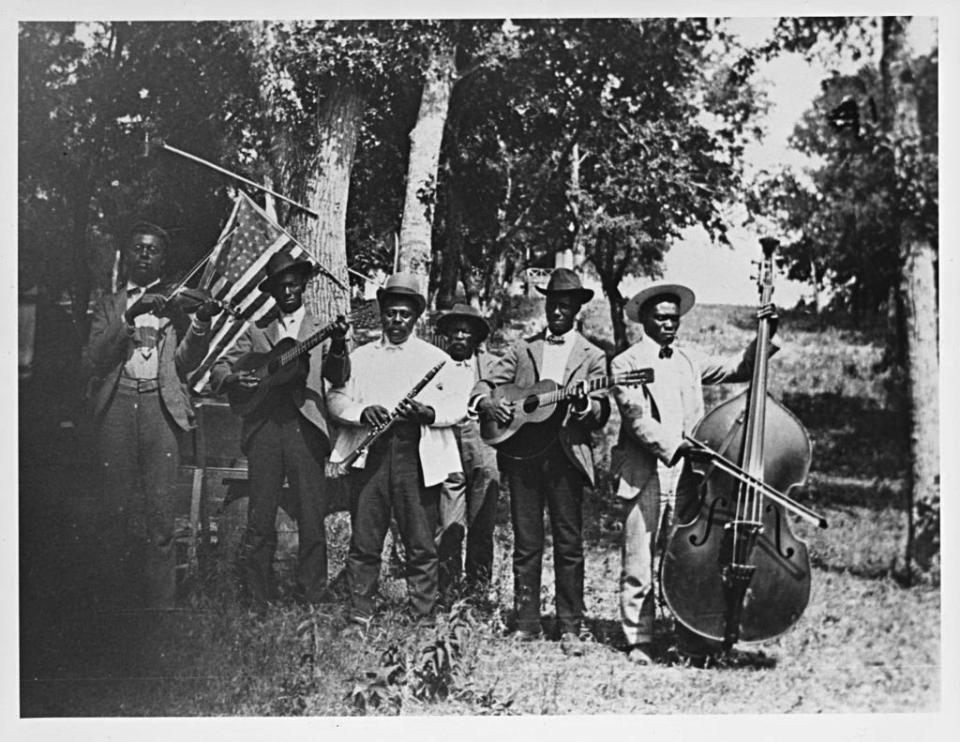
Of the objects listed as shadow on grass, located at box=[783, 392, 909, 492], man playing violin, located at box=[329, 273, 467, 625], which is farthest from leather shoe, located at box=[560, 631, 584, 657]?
shadow on grass, located at box=[783, 392, 909, 492]

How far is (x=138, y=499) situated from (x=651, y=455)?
3402mm

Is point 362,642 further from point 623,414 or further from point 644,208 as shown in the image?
point 644,208

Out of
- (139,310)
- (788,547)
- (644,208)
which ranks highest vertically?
(644,208)

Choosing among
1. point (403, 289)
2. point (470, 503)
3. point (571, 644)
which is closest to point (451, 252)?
point (403, 289)

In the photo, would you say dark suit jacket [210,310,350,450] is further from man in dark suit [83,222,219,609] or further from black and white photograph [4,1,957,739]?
man in dark suit [83,222,219,609]

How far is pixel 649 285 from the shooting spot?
827 cm

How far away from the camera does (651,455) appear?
320 inches

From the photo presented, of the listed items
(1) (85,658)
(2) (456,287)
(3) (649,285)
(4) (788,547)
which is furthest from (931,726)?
(1) (85,658)

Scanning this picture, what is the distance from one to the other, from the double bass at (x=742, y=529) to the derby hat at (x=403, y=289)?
78.4 inches

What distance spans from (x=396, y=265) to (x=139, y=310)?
5.69 ft

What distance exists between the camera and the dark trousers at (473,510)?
26.8 feet

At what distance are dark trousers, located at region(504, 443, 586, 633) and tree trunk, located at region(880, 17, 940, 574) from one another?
2283mm

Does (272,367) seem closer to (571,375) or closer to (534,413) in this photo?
(534,413)

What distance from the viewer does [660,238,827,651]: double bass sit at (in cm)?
796
